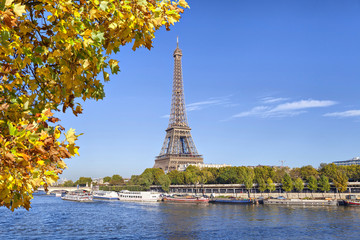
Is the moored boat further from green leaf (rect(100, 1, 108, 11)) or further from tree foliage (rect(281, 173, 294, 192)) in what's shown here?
green leaf (rect(100, 1, 108, 11))

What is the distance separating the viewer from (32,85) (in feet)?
14.0

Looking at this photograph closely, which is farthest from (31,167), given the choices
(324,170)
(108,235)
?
(324,170)

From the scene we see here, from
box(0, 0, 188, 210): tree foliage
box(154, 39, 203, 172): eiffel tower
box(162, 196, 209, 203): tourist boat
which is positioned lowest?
box(162, 196, 209, 203): tourist boat

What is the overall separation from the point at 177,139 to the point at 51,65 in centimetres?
12731

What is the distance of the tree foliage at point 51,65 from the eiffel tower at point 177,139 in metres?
123

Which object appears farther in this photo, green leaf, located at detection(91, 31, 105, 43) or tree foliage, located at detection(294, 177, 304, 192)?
tree foliage, located at detection(294, 177, 304, 192)

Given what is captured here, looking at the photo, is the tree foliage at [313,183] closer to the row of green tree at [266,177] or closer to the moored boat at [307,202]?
the row of green tree at [266,177]

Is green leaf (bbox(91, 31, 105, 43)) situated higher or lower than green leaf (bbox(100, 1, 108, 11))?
lower

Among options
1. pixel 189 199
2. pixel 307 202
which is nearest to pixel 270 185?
pixel 307 202

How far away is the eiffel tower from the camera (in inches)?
5064

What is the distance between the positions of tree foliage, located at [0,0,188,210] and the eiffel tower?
122938 millimetres

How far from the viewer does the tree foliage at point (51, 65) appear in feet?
10.8

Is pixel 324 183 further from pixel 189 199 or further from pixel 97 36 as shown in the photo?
pixel 97 36

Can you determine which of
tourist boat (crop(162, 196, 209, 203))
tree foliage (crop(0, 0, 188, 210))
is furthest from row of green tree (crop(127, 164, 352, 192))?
tree foliage (crop(0, 0, 188, 210))
